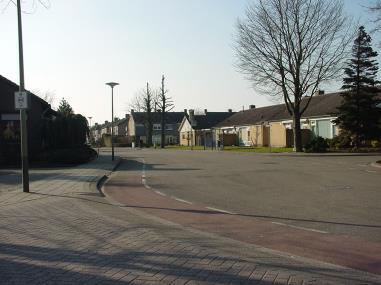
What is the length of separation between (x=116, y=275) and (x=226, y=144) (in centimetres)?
6512

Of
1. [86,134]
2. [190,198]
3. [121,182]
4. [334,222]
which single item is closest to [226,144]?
[86,134]

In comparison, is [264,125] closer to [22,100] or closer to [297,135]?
[297,135]

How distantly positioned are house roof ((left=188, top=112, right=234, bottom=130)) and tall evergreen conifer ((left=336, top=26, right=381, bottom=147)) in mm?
50210

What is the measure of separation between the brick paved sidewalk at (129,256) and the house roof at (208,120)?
270ft

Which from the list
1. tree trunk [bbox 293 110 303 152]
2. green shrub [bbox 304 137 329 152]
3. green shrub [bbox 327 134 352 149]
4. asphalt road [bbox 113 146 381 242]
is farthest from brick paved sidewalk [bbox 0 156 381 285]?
green shrub [bbox 327 134 352 149]

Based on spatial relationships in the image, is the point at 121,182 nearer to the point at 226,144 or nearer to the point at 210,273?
the point at 210,273

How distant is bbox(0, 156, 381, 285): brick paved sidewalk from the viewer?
6070 millimetres

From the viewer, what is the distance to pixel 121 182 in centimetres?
1986

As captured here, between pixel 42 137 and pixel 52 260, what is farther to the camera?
pixel 42 137

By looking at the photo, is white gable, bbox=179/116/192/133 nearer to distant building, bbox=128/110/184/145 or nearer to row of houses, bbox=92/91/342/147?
row of houses, bbox=92/91/342/147

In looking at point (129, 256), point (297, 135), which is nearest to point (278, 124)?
point (297, 135)

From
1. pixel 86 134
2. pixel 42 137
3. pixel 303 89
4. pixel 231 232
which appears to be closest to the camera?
pixel 231 232

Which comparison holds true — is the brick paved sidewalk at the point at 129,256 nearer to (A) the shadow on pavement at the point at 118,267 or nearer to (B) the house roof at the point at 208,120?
(A) the shadow on pavement at the point at 118,267

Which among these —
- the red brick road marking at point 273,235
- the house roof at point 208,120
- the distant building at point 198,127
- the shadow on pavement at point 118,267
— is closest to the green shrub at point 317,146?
the red brick road marking at point 273,235
